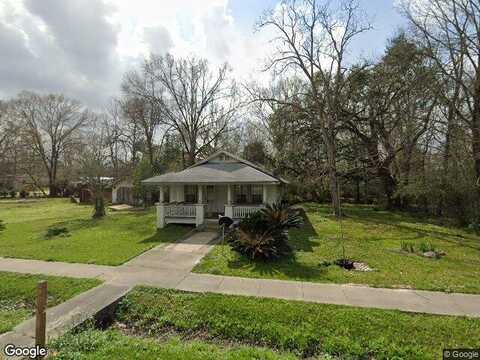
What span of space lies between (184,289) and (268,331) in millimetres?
2312

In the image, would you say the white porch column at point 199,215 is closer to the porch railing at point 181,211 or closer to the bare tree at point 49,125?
the porch railing at point 181,211

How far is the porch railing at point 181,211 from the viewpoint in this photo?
47.1 feet

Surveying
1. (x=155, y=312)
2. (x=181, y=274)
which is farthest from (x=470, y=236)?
(x=155, y=312)

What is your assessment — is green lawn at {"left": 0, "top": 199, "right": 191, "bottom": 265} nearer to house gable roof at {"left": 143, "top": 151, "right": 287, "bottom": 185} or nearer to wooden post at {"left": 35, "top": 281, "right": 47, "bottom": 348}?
house gable roof at {"left": 143, "top": 151, "right": 287, "bottom": 185}

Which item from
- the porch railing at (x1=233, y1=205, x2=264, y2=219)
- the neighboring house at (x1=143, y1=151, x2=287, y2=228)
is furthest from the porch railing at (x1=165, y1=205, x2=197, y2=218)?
the porch railing at (x1=233, y1=205, x2=264, y2=219)

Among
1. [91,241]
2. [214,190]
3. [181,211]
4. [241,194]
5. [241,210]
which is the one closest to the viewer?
[91,241]

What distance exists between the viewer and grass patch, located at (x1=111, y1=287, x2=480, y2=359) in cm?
423

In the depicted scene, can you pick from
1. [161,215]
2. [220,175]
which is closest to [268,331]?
[220,175]

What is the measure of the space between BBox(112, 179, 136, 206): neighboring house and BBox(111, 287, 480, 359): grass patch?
89.3 feet

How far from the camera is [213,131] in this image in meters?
31.7

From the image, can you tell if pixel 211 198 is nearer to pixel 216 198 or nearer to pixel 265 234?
pixel 216 198

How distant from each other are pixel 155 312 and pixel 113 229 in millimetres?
10432

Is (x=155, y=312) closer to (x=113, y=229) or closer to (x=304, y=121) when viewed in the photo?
(x=113, y=229)

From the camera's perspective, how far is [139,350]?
4.05 m
